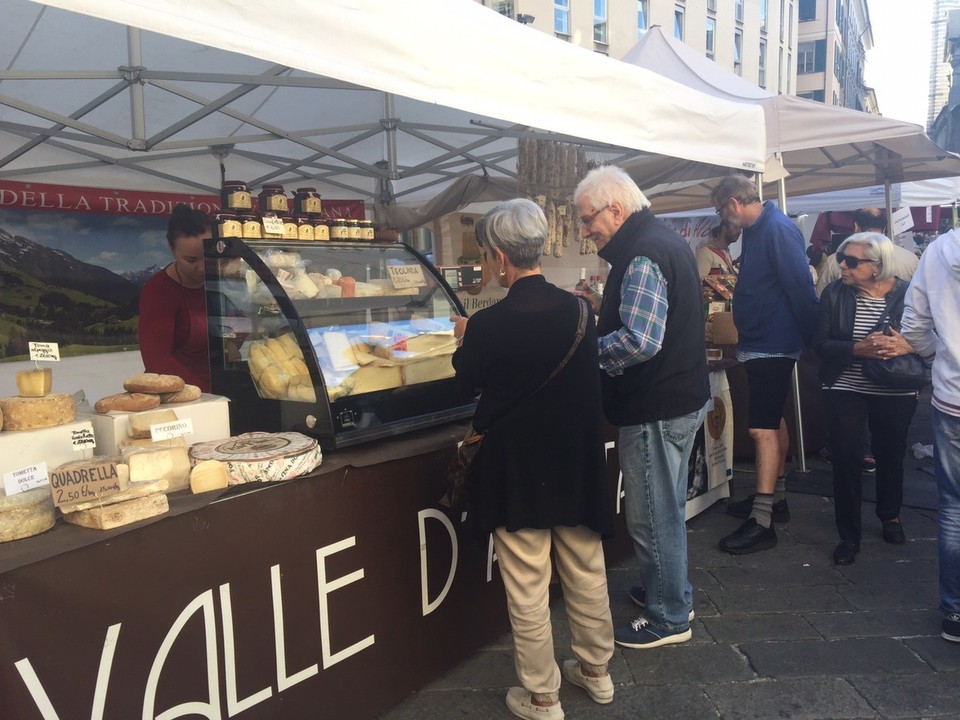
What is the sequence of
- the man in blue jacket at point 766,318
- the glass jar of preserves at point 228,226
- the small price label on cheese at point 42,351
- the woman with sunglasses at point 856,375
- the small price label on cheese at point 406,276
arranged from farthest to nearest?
the man in blue jacket at point 766,318, the woman with sunglasses at point 856,375, the small price label on cheese at point 406,276, the glass jar of preserves at point 228,226, the small price label on cheese at point 42,351

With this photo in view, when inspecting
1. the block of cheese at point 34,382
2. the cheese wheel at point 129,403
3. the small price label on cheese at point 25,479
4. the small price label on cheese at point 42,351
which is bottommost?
the small price label on cheese at point 25,479

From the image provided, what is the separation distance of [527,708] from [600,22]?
28.3 metres

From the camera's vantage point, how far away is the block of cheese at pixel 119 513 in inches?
65.7

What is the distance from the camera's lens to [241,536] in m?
1.92

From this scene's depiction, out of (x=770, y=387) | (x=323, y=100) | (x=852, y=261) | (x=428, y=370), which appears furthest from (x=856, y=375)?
(x=323, y=100)

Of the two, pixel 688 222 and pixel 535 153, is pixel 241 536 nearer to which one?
pixel 535 153

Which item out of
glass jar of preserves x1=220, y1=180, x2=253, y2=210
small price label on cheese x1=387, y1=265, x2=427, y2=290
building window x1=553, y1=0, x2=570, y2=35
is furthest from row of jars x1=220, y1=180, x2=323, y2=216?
building window x1=553, y1=0, x2=570, y2=35

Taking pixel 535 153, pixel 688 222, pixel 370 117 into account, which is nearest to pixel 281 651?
pixel 535 153

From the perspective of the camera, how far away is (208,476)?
1.94m

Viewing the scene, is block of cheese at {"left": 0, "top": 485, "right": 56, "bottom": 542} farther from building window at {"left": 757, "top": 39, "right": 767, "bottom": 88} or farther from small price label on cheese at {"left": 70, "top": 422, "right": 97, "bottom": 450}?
building window at {"left": 757, "top": 39, "right": 767, "bottom": 88}

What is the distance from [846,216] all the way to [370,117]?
894cm

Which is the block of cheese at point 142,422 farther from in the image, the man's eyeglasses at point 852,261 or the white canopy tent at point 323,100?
the man's eyeglasses at point 852,261

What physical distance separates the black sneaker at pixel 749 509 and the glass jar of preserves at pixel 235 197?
321cm

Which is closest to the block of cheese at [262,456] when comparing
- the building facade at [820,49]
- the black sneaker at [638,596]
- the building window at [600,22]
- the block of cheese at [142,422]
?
the block of cheese at [142,422]
